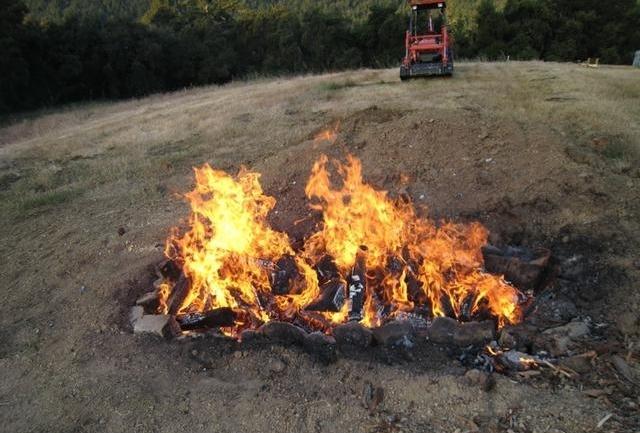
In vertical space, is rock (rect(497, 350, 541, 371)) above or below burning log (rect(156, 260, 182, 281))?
below

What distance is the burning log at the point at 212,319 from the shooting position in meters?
5.09

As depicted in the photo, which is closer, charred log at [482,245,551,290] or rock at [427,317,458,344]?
rock at [427,317,458,344]

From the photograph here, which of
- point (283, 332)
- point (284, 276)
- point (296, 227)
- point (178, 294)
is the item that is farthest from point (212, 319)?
point (296, 227)

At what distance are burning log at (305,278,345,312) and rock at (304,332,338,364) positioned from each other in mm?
346

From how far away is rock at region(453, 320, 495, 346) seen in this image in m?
4.62

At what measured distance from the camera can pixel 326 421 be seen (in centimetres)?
393

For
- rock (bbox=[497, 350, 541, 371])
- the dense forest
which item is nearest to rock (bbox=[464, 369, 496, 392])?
rock (bbox=[497, 350, 541, 371])

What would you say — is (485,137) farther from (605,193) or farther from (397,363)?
(397,363)

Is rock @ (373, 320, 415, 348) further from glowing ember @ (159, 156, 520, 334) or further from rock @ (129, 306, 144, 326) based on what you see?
rock @ (129, 306, 144, 326)

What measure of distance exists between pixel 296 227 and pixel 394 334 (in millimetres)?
3007

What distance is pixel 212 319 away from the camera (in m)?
5.09

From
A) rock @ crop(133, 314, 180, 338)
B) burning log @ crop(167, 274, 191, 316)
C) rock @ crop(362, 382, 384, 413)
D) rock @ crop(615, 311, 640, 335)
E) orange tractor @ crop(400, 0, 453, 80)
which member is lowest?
rock @ crop(362, 382, 384, 413)

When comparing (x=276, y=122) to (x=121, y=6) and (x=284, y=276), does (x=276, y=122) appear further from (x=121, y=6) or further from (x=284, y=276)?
(x=121, y=6)

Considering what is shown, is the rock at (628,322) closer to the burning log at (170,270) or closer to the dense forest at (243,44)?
the burning log at (170,270)
